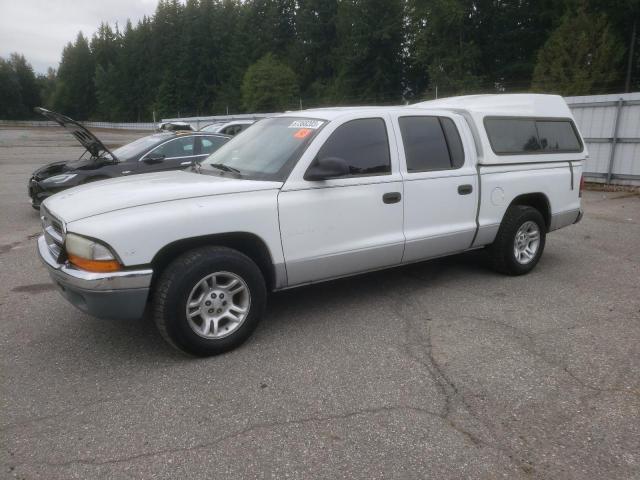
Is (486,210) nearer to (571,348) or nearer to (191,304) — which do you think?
(571,348)

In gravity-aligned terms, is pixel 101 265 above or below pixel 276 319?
above

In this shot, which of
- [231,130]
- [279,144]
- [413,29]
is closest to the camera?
[279,144]

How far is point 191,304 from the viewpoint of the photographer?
3.66 meters

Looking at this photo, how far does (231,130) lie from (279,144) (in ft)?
40.2

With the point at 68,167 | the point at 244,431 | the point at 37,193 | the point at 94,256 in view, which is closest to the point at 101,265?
the point at 94,256

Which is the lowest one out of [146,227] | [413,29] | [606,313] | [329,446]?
[606,313]

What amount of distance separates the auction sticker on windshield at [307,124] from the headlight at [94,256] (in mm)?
1938

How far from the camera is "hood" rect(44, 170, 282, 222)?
3.54m

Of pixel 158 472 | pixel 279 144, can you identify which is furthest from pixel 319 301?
pixel 158 472

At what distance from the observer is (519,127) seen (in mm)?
5613

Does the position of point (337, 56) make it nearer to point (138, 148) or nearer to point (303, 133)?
point (138, 148)

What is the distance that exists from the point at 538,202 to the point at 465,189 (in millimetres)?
1374

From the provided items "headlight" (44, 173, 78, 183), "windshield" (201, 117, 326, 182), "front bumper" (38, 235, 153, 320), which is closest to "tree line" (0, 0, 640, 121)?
"headlight" (44, 173, 78, 183)

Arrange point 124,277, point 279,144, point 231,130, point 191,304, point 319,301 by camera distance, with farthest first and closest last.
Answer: point 231,130 → point 319,301 → point 279,144 → point 191,304 → point 124,277
